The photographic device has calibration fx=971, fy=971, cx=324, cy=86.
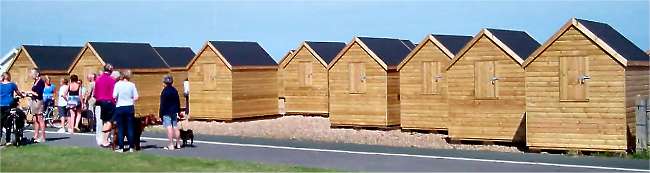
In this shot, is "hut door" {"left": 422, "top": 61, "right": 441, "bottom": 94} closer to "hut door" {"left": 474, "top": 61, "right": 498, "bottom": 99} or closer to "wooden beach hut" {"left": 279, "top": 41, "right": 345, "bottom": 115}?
"hut door" {"left": 474, "top": 61, "right": 498, "bottom": 99}

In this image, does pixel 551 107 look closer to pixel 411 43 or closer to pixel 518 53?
pixel 518 53

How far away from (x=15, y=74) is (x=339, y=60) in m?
13.2

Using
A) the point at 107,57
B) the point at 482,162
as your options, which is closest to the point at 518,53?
the point at 482,162

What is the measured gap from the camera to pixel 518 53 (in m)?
22.3

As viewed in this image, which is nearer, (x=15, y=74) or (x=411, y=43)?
(x=411, y=43)

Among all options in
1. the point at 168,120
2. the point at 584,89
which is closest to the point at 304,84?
the point at 168,120

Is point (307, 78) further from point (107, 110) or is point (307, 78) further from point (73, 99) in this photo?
point (107, 110)

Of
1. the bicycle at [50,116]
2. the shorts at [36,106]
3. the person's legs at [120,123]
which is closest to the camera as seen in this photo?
the person's legs at [120,123]

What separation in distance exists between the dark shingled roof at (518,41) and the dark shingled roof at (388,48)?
486 centimetres

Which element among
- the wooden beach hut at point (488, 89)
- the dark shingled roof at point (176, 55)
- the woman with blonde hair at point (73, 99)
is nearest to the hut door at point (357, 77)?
the wooden beach hut at point (488, 89)

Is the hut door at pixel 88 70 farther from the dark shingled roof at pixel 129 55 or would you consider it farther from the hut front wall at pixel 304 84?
the hut front wall at pixel 304 84

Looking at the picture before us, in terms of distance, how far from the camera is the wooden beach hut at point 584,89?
19375 mm

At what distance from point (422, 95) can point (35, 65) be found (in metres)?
15.2

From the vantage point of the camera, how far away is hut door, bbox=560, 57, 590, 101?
64.8 feet
